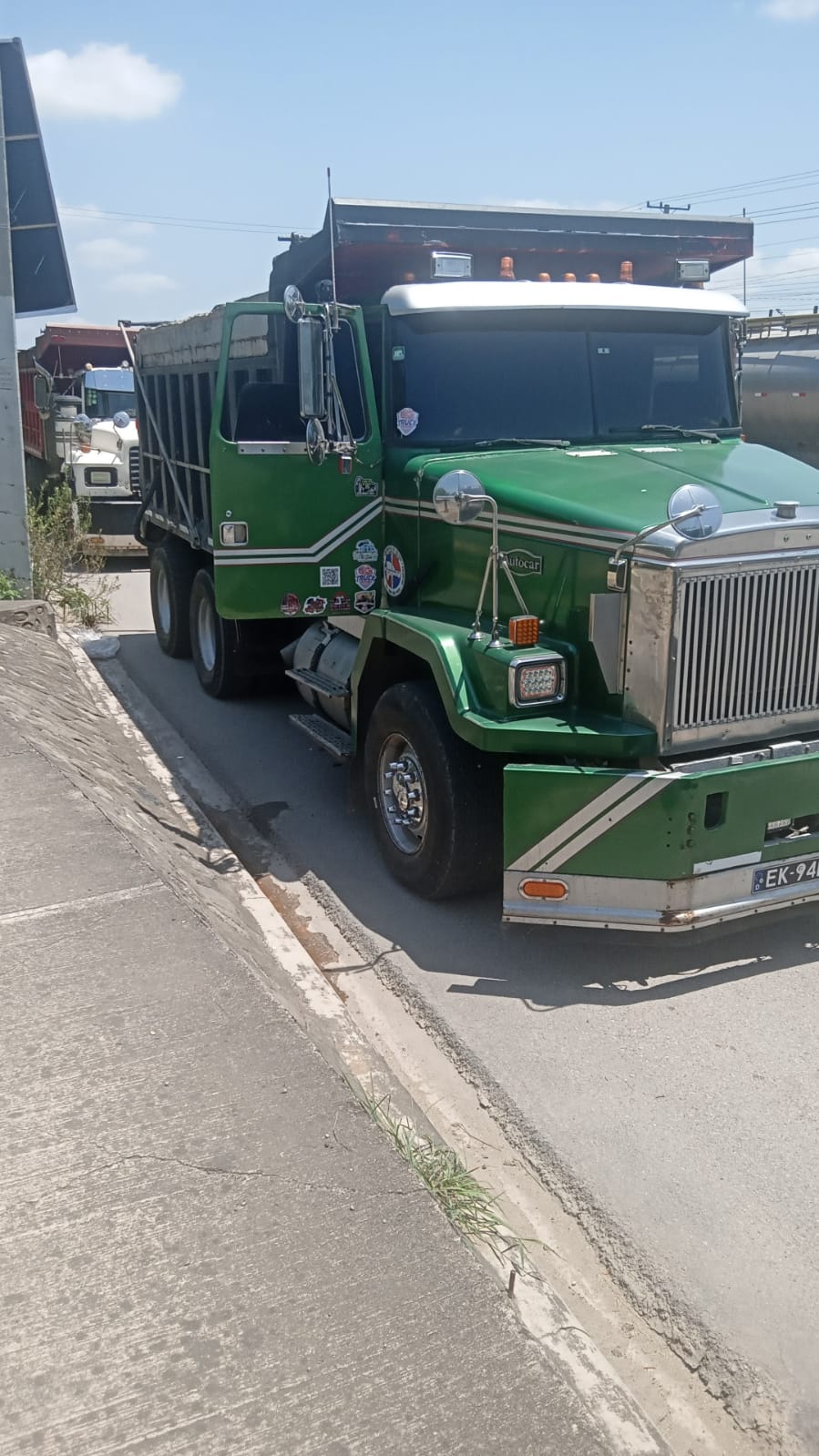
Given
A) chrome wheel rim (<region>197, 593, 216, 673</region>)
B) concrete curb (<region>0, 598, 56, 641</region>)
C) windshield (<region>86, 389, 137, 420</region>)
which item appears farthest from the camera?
windshield (<region>86, 389, 137, 420</region>)

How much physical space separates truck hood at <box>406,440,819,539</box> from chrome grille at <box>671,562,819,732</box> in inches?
12.8

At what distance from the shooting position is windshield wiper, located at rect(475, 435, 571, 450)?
6109 millimetres

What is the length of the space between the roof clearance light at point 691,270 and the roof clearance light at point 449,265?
5.22 feet

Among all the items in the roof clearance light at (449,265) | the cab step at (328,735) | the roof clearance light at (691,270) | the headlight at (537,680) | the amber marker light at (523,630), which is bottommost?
the cab step at (328,735)

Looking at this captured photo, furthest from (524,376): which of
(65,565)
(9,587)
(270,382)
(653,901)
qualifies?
(65,565)

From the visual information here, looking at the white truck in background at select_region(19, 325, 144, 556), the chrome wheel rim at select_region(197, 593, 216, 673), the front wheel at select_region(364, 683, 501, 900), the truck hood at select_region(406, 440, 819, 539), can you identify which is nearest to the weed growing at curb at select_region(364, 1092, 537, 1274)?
the front wheel at select_region(364, 683, 501, 900)

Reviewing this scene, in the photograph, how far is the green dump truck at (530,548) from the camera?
15.2 feet

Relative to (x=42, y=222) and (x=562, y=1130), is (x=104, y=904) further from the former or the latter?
(x=42, y=222)

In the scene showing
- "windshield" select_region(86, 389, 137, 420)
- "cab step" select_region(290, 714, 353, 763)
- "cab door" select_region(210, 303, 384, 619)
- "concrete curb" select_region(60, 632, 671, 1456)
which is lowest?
"concrete curb" select_region(60, 632, 671, 1456)

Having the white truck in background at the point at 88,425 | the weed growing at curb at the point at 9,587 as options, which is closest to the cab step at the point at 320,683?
the weed growing at curb at the point at 9,587

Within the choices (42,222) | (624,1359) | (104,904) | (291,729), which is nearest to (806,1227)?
(624,1359)

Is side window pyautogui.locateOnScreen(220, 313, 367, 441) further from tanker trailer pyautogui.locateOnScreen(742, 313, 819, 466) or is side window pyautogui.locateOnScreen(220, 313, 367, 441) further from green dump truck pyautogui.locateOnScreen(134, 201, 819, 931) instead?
tanker trailer pyautogui.locateOnScreen(742, 313, 819, 466)

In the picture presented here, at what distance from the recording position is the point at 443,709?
17.6 feet

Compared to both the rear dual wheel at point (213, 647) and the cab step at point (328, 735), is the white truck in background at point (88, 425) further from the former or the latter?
the cab step at point (328, 735)
